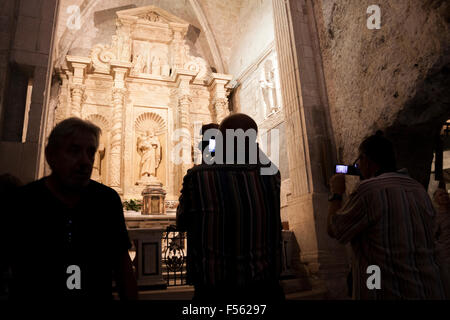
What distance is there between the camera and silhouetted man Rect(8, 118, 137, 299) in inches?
51.4

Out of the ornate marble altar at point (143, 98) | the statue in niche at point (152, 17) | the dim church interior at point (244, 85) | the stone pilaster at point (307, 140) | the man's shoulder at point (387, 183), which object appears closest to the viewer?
the man's shoulder at point (387, 183)

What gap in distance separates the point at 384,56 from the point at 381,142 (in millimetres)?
3660

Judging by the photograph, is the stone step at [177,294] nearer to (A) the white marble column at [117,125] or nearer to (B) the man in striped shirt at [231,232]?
(B) the man in striped shirt at [231,232]

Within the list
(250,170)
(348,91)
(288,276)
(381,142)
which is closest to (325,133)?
(348,91)

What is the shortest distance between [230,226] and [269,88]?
29.6 ft

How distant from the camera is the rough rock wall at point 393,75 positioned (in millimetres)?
4230

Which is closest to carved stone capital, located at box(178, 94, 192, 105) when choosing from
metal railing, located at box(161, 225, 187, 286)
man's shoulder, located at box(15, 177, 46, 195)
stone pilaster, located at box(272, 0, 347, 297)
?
stone pilaster, located at box(272, 0, 347, 297)

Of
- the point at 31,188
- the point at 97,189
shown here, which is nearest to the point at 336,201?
the point at 97,189

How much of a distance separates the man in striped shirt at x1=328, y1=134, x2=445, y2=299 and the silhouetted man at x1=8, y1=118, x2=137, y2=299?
123cm

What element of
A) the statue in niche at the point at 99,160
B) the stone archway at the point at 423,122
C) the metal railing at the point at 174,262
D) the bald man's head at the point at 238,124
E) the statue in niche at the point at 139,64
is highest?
the statue in niche at the point at 139,64

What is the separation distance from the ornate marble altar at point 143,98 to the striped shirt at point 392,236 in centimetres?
903

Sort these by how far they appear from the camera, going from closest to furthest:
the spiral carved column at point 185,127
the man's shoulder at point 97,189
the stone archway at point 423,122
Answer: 1. the man's shoulder at point 97,189
2. the stone archway at point 423,122
3. the spiral carved column at point 185,127

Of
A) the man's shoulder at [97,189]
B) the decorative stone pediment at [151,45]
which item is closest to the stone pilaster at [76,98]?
the decorative stone pediment at [151,45]

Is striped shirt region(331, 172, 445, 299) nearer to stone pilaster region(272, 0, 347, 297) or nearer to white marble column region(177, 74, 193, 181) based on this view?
stone pilaster region(272, 0, 347, 297)
